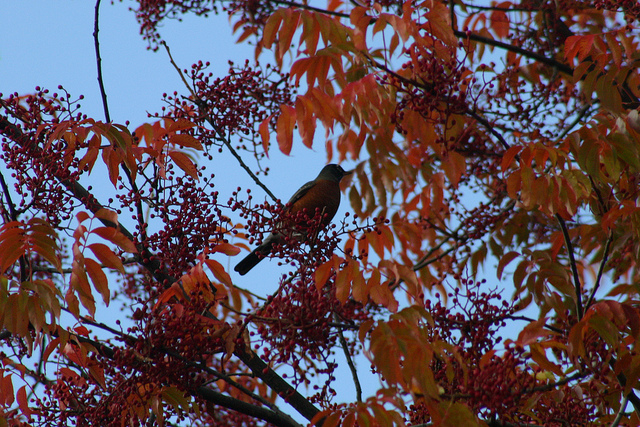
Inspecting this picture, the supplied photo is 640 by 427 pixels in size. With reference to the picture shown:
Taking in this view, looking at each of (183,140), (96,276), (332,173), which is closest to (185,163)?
(183,140)

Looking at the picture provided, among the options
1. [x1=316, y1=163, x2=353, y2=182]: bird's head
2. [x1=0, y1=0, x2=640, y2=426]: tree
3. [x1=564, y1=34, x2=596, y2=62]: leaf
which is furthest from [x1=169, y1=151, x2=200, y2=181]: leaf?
[x1=316, y1=163, x2=353, y2=182]: bird's head

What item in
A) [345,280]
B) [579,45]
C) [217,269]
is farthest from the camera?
[579,45]

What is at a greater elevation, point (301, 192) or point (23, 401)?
point (301, 192)

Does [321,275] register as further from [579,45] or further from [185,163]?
[579,45]

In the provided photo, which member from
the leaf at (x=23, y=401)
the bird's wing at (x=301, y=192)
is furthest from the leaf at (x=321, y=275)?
the bird's wing at (x=301, y=192)

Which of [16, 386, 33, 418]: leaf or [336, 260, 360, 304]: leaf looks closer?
[336, 260, 360, 304]: leaf

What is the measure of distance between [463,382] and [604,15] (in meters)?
5.71

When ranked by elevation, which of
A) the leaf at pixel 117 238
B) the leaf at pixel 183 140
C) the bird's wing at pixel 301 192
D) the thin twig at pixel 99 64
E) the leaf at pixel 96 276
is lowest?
the leaf at pixel 96 276

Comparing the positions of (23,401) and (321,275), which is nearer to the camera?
(321,275)

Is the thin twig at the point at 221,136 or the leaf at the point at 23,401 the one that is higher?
the thin twig at the point at 221,136

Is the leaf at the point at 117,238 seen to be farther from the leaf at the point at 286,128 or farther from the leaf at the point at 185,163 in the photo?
the leaf at the point at 286,128

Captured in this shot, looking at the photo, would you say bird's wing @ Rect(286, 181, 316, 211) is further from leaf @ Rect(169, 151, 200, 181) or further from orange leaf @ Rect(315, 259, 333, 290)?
orange leaf @ Rect(315, 259, 333, 290)

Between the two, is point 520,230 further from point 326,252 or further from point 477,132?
point 326,252

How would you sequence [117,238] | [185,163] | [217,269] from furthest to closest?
1. [185,163]
2. [217,269]
3. [117,238]
